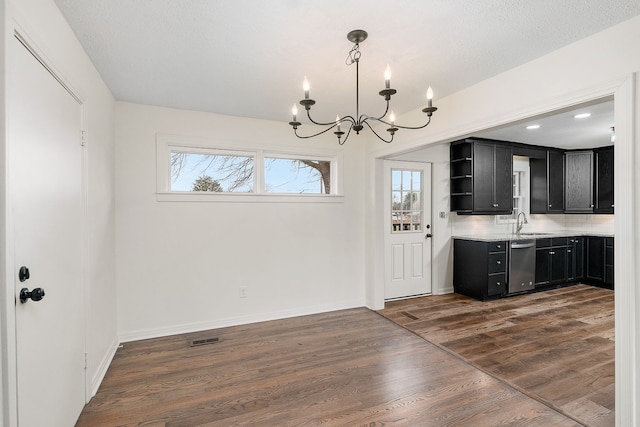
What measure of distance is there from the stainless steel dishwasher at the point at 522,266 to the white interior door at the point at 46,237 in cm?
531

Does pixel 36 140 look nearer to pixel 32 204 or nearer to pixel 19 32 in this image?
pixel 32 204

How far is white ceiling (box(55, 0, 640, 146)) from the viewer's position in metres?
1.77

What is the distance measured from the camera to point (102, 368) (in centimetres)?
262

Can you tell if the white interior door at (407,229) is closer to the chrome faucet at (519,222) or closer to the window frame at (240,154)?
the window frame at (240,154)

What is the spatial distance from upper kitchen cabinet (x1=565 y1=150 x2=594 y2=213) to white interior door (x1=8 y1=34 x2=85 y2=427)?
23.6 ft

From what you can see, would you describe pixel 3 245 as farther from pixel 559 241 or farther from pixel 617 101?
pixel 559 241

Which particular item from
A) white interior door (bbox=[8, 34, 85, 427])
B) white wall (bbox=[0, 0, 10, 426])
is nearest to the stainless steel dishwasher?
white interior door (bbox=[8, 34, 85, 427])

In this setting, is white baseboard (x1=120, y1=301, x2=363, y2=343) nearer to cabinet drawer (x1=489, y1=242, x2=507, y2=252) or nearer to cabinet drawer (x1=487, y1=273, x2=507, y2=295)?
cabinet drawer (x1=487, y1=273, x2=507, y2=295)

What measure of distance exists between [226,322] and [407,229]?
2907mm

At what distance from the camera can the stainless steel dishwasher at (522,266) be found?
4.87m

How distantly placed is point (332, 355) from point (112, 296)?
87.2 inches

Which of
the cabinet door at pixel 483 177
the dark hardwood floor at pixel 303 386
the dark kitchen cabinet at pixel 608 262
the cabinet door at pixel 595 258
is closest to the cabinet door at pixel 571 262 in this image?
the cabinet door at pixel 595 258

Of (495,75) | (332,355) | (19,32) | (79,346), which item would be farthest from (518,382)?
(19,32)

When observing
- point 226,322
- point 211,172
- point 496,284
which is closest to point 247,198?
point 211,172
